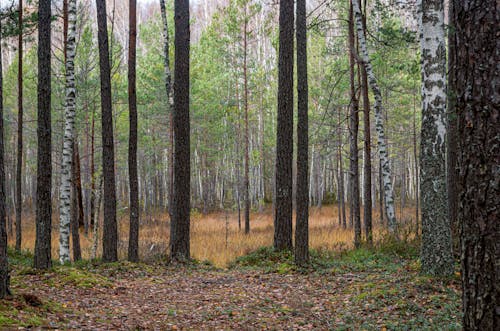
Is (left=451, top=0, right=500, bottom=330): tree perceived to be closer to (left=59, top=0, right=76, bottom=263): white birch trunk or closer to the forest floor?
the forest floor

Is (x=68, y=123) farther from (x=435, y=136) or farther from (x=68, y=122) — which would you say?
(x=435, y=136)

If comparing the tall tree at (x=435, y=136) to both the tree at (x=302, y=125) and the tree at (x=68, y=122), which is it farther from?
the tree at (x=68, y=122)

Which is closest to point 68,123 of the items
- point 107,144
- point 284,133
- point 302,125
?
point 107,144

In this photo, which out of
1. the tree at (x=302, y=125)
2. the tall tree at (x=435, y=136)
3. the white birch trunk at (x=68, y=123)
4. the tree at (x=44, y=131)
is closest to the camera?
the tall tree at (x=435, y=136)

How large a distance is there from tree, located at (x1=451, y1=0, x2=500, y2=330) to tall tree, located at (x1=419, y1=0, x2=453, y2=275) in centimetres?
401

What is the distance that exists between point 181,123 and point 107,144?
1.91 metres

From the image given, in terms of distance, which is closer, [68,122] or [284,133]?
[68,122]

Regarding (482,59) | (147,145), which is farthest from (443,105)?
(147,145)

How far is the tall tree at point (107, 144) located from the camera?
1028cm

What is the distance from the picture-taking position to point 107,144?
34.0ft

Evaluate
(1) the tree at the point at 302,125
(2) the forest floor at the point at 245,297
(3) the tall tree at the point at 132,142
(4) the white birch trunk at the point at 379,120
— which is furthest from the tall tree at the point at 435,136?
(3) the tall tree at the point at 132,142

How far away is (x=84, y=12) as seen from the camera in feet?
50.8

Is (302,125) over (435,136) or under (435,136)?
over

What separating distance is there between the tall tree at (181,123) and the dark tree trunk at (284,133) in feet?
7.86
